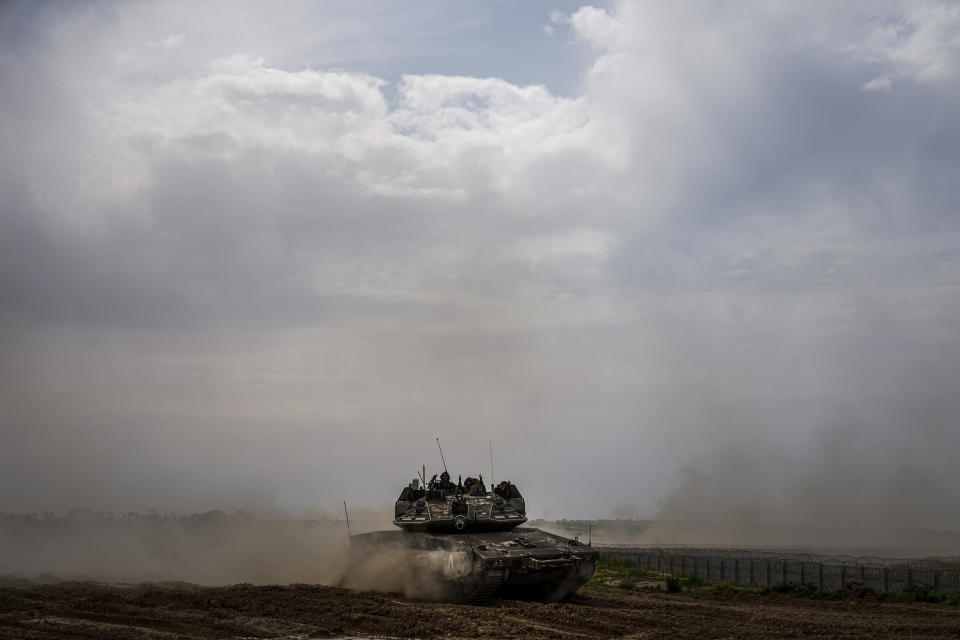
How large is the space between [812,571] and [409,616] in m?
15.7

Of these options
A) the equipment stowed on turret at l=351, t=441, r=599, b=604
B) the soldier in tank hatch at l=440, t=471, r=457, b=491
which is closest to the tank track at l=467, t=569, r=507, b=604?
the equipment stowed on turret at l=351, t=441, r=599, b=604

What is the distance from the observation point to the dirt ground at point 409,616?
18578 mm

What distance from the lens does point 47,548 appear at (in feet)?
131

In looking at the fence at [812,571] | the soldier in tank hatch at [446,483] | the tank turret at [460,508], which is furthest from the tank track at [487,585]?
the fence at [812,571]

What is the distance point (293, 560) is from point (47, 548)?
15261 millimetres

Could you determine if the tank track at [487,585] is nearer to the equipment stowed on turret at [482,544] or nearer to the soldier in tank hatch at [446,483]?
the equipment stowed on turret at [482,544]

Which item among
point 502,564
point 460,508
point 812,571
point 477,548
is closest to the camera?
point 502,564

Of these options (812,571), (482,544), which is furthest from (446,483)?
(812,571)

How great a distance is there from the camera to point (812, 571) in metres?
29.9

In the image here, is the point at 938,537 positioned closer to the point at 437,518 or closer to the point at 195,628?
the point at 437,518

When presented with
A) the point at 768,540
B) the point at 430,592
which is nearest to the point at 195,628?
the point at 430,592

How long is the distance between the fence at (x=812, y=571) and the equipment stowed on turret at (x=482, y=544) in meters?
9.41

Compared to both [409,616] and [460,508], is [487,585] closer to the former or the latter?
[409,616]

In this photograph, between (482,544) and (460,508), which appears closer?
(482,544)
